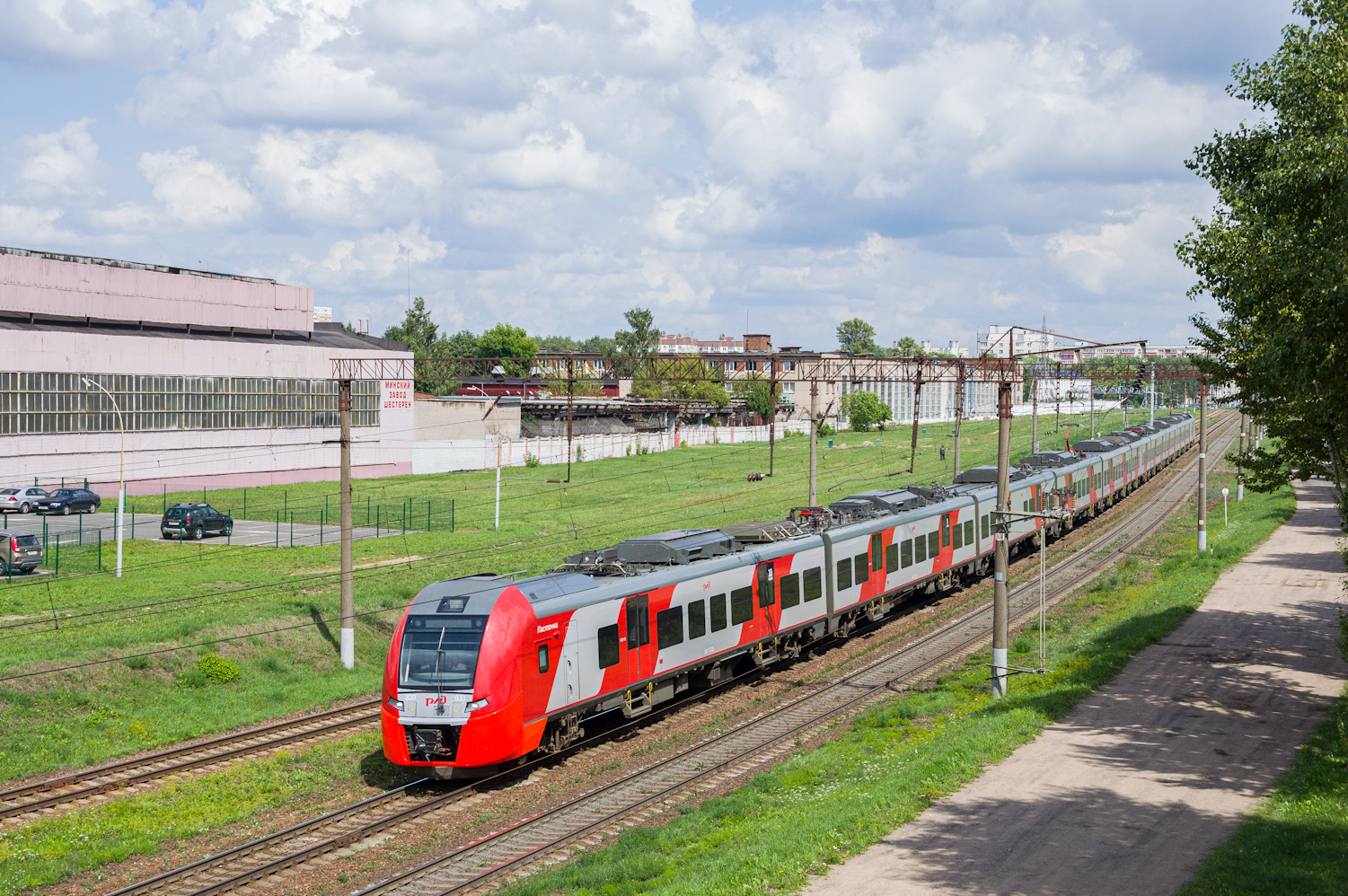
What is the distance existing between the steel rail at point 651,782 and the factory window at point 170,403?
4251 centimetres

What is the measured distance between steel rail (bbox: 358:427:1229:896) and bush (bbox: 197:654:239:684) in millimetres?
11819

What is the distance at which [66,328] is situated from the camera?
6322 cm

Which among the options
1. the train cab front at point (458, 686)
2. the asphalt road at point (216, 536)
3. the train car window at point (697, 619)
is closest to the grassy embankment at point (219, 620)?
the asphalt road at point (216, 536)

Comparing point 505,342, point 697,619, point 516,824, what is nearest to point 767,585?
point 697,619

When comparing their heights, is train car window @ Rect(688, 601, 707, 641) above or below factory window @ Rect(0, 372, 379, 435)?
below

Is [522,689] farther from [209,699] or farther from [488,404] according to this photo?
[488,404]

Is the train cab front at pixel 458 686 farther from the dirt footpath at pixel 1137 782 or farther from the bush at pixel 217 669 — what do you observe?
the bush at pixel 217 669

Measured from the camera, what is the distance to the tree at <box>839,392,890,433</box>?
12162 cm

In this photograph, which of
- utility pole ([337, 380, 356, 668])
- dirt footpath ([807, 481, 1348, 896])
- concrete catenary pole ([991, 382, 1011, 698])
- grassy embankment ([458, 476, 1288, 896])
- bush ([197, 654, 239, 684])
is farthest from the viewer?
utility pole ([337, 380, 356, 668])

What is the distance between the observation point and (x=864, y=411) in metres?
122

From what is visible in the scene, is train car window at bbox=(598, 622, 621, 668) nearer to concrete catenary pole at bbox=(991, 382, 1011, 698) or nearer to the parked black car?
concrete catenary pole at bbox=(991, 382, 1011, 698)

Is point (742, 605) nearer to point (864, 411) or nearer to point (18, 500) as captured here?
point (18, 500)

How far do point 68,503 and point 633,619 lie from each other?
44905mm

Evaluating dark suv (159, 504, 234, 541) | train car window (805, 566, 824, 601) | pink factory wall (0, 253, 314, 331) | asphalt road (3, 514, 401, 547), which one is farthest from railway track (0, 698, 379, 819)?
pink factory wall (0, 253, 314, 331)
